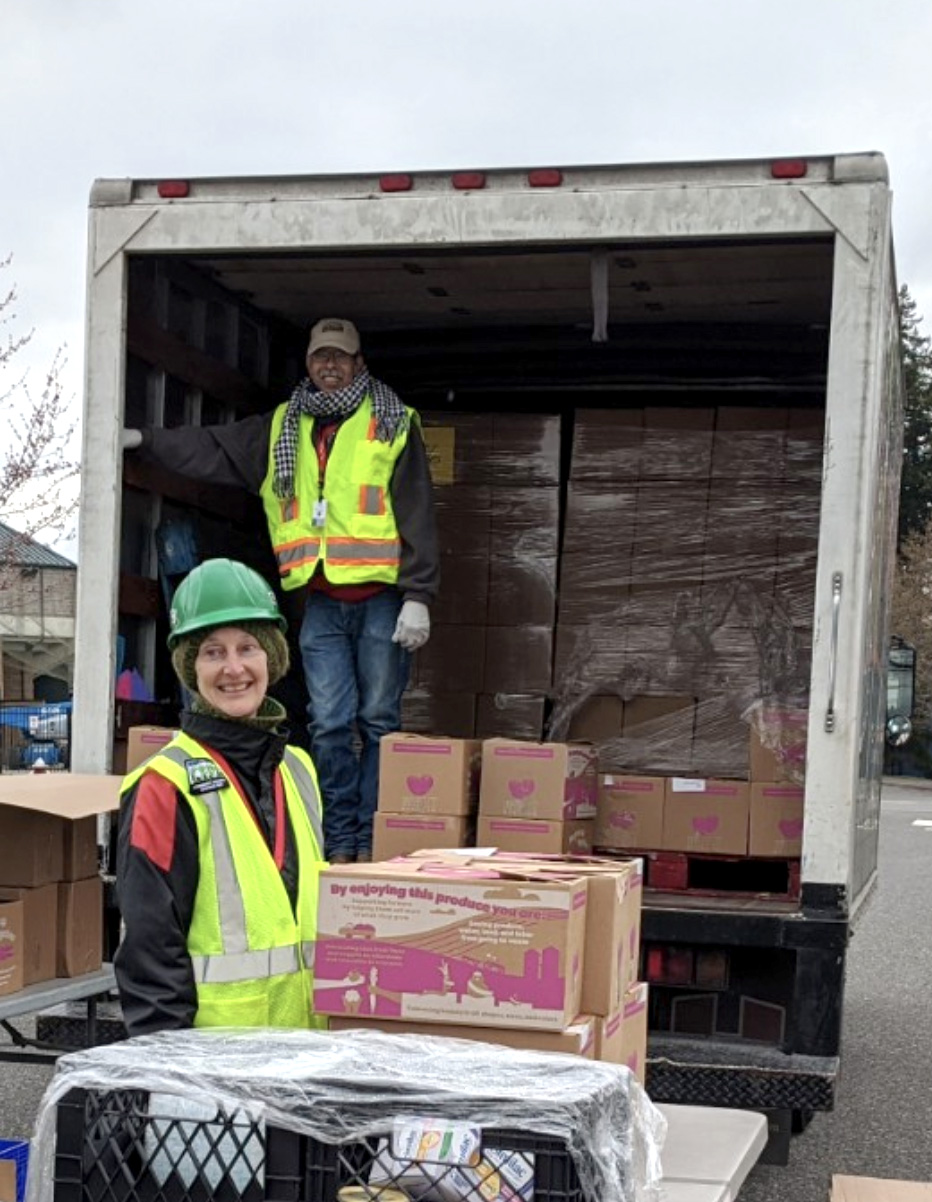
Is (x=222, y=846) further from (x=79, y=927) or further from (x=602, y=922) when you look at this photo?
(x=79, y=927)

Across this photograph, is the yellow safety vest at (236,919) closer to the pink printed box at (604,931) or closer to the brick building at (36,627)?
the pink printed box at (604,931)

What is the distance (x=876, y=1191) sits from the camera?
137 inches

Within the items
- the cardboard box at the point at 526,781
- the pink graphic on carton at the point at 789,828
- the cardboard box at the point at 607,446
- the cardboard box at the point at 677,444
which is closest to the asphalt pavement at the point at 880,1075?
the pink graphic on carton at the point at 789,828

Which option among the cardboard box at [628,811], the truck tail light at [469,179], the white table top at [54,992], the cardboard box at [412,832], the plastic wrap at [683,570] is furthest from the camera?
the plastic wrap at [683,570]

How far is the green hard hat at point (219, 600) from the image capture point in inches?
136

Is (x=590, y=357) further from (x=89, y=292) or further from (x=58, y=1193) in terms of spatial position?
(x=58, y=1193)

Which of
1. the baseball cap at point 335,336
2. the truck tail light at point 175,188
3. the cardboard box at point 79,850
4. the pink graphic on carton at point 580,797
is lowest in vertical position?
the cardboard box at point 79,850

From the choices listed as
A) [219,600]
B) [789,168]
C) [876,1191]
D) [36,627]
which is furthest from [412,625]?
A: [36,627]

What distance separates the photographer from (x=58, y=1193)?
236 cm

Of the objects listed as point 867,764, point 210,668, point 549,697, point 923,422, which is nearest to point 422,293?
point 549,697

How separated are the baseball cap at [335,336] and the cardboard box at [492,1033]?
340cm

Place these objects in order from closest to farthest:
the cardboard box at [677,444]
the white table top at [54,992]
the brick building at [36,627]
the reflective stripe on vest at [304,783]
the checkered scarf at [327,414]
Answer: the reflective stripe on vest at [304,783], the white table top at [54,992], the checkered scarf at [327,414], the cardboard box at [677,444], the brick building at [36,627]

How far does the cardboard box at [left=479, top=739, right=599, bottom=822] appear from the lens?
5.40 metres

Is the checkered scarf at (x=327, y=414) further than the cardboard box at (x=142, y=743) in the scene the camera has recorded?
Yes
